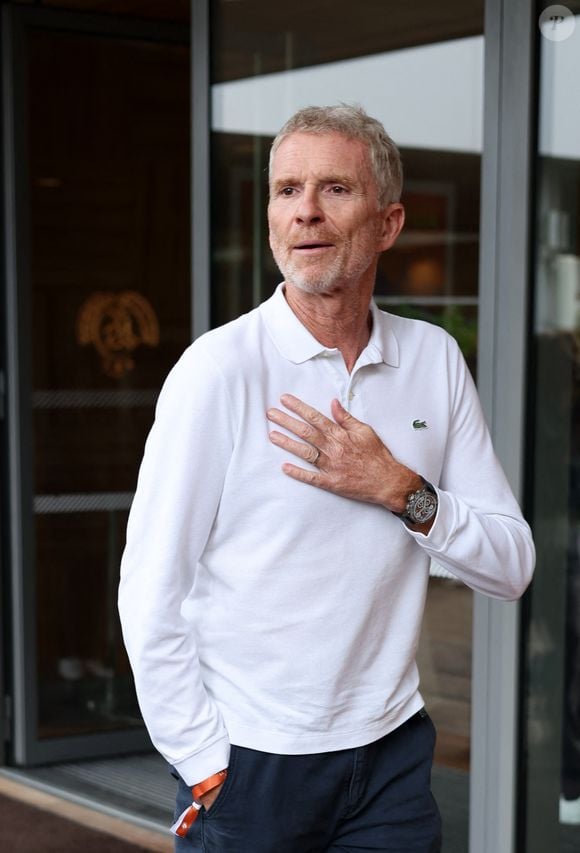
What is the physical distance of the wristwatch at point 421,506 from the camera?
5.63 ft

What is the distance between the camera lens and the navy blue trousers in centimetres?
173

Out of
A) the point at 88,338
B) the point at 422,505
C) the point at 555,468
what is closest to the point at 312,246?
the point at 422,505

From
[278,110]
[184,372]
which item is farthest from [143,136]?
[184,372]

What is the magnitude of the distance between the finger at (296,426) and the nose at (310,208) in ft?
0.87

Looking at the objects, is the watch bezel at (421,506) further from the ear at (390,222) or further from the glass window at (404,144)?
the glass window at (404,144)

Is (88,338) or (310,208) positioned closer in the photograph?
(310,208)

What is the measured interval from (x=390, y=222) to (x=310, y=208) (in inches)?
6.8

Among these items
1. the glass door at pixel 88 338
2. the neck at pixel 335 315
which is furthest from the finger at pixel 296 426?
the glass door at pixel 88 338

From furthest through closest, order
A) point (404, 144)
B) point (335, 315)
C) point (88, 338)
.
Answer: point (88, 338) < point (404, 144) < point (335, 315)

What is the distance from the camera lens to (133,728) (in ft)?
15.3

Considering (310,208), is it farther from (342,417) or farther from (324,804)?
(324,804)

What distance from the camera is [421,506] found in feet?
5.65

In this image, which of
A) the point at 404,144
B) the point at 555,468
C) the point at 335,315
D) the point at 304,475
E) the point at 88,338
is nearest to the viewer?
the point at 304,475

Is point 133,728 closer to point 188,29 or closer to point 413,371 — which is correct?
point 188,29
